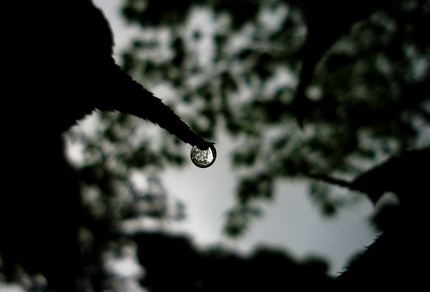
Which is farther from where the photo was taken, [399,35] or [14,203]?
[399,35]

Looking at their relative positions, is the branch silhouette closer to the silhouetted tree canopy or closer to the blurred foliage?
the silhouetted tree canopy

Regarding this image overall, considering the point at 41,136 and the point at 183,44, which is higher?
the point at 183,44

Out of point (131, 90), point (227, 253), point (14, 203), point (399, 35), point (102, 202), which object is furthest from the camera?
point (227, 253)

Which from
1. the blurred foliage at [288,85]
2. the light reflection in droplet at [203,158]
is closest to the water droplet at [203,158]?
the light reflection in droplet at [203,158]

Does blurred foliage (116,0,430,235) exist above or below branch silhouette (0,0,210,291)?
above

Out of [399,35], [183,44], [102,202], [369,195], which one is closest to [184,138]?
[369,195]

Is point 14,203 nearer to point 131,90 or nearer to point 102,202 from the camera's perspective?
point 131,90

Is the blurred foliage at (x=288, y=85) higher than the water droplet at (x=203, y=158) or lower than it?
higher

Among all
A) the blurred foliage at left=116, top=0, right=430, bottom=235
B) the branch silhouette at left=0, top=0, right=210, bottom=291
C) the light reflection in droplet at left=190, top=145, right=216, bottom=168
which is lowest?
the branch silhouette at left=0, top=0, right=210, bottom=291

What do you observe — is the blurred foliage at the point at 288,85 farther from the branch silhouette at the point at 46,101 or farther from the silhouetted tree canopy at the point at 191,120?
the branch silhouette at the point at 46,101

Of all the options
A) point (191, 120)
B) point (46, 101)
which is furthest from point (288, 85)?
point (46, 101)

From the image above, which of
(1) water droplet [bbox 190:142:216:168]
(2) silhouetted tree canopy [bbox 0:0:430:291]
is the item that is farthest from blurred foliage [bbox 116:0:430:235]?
(1) water droplet [bbox 190:142:216:168]
